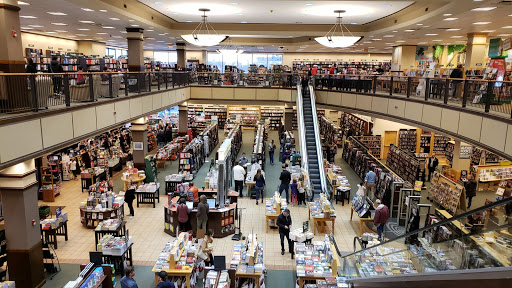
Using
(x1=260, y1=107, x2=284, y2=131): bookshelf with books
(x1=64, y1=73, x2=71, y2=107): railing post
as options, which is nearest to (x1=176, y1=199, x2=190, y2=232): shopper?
(x1=64, y1=73, x2=71, y2=107): railing post

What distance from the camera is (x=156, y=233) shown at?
11641mm

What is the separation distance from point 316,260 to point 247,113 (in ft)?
76.6

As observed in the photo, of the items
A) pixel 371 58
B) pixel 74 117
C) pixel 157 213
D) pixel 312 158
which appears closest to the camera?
pixel 74 117

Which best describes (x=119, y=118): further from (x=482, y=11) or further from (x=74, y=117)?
(x=482, y=11)

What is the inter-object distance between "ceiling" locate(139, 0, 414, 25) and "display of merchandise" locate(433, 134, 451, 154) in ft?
27.2

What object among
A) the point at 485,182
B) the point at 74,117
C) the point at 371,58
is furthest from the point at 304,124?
the point at 371,58

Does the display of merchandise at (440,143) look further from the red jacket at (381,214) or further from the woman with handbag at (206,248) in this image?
the woman with handbag at (206,248)

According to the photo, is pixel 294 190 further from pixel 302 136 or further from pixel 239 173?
pixel 302 136

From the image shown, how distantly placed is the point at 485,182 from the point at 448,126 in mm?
7263

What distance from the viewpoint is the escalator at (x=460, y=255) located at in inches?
117

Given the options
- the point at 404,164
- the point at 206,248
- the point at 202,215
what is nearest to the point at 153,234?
the point at 202,215

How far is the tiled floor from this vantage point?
10156 mm

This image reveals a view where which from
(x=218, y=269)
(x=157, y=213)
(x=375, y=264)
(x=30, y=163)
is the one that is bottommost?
(x=157, y=213)

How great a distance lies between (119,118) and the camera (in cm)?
1236
